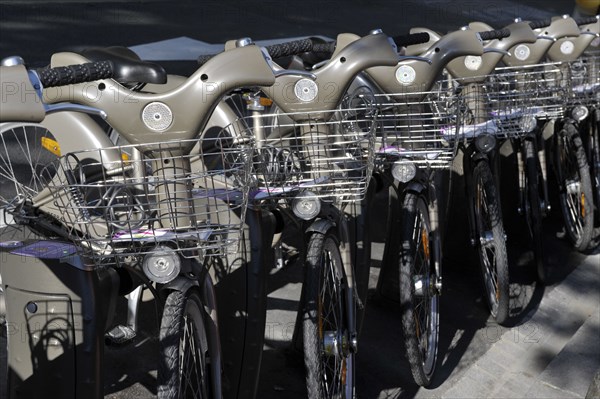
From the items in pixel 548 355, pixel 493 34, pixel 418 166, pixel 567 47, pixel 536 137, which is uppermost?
pixel 493 34

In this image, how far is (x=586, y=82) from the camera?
5926 mm

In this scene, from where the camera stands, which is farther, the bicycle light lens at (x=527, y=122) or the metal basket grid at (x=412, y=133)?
the bicycle light lens at (x=527, y=122)

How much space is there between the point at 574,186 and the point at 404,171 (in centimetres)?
270

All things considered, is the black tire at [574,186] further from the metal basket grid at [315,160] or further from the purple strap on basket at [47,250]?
the purple strap on basket at [47,250]

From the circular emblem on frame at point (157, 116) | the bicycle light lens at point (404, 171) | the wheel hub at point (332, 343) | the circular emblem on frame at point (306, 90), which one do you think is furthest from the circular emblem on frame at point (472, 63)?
the circular emblem on frame at point (157, 116)

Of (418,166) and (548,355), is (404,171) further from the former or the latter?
(548,355)

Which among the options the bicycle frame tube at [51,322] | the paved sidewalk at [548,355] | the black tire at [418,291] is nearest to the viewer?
the bicycle frame tube at [51,322]

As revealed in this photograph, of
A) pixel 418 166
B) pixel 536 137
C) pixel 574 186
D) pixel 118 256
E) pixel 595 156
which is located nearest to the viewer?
pixel 118 256

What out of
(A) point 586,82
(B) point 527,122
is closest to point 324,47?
(B) point 527,122

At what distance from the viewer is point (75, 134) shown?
3.36 meters

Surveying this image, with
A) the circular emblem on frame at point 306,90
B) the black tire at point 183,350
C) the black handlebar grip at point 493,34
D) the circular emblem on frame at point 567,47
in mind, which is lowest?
the black tire at point 183,350

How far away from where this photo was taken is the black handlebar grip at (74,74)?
91.2 inches

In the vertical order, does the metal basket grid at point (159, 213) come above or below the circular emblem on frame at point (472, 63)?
below

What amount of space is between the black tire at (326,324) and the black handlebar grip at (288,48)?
26.3 inches
